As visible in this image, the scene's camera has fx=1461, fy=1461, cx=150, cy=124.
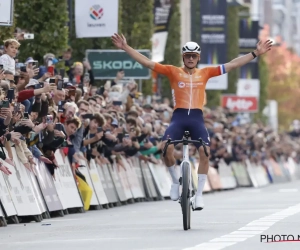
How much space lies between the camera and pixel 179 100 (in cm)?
1889

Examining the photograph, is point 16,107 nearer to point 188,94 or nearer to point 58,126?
point 58,126

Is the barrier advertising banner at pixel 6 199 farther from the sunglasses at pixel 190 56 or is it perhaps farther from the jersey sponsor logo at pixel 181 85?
the sunglasses at pixel 190 56

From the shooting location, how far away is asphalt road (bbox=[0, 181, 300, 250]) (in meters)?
15.1

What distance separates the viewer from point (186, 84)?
62.2 feet

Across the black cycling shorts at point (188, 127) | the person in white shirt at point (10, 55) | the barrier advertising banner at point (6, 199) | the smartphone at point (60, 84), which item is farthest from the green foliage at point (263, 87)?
the black cycling shorts at point (188, 127)

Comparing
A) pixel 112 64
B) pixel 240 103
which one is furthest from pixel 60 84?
pixel 240 103

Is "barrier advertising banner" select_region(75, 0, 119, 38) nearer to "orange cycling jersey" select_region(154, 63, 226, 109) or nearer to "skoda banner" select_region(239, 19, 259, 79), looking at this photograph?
"orange cycling jersey" select_region(154, 63, 226, 109)

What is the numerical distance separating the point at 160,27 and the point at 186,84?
1055 inches

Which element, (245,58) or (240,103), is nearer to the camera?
(245,58)

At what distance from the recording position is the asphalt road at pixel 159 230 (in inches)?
593

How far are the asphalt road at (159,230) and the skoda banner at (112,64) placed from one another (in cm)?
1079

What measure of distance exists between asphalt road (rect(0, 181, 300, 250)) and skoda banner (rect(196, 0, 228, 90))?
2870 centimetres

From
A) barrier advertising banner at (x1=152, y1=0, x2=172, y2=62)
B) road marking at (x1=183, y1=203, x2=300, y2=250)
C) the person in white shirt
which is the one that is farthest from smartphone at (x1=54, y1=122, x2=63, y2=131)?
barrier advertising banner at (x1=152, y1=0, x2=172, y2=62)

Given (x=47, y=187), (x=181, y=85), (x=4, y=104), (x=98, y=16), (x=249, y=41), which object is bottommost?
(x=249, y=41)
